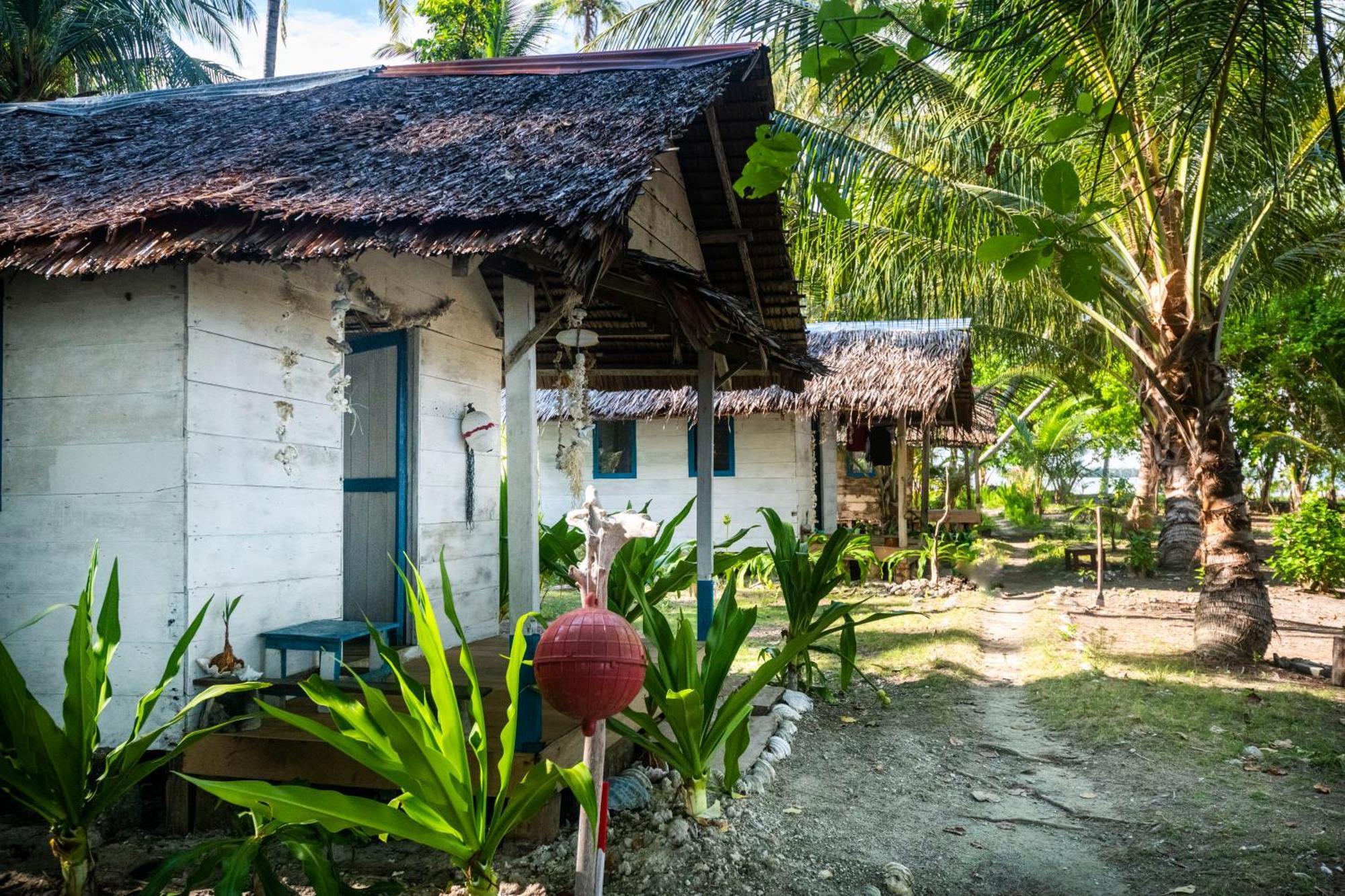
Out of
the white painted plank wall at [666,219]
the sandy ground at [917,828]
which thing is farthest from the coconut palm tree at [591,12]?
the sandy ground at [917,828]

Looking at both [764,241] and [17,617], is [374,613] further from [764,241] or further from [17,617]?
[764,241]

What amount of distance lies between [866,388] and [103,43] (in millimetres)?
13337

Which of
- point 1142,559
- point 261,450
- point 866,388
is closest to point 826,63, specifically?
point 261,450

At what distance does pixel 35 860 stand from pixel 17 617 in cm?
121

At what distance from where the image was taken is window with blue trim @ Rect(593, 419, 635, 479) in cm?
1448

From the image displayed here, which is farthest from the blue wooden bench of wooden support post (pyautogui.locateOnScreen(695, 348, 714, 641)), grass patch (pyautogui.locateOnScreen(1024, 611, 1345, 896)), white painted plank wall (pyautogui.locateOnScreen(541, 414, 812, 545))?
white painted plank wall (pyautogui.locateOnScreen(541, 414, 812, 545))

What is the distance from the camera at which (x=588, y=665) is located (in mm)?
2342

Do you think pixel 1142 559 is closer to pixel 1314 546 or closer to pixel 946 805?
pixel 1314 546

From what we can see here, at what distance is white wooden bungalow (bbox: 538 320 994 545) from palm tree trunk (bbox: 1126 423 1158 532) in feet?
18.2

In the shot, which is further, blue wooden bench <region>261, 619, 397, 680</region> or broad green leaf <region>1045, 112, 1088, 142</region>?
blue wooden bench <region>261, 619, 397, 680</region>

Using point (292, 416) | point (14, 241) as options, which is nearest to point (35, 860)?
point (292, 416)

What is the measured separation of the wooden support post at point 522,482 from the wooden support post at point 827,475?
407 inches

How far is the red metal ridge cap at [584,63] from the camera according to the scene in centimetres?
572

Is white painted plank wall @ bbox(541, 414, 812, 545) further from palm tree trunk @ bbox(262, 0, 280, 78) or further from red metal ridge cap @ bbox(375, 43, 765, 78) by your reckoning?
palm tree trunk @ bbox(262, 0, 280, 78)
